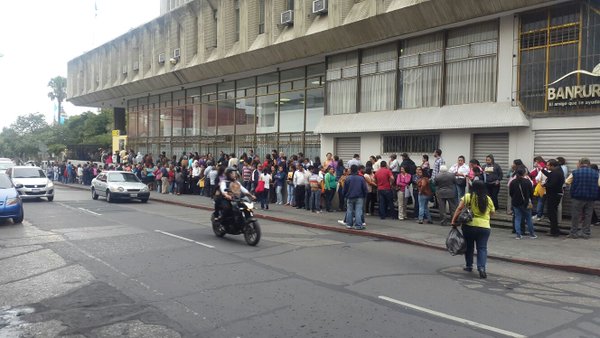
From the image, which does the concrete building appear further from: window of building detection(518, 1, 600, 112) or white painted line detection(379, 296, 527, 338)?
white painted line detection(379, 296, 527, 338)

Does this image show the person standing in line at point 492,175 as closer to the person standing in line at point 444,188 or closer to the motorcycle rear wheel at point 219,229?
the person standing in line at point 444,188

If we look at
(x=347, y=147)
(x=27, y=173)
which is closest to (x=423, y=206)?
(x=347, y=147)

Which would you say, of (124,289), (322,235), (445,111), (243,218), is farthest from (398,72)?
(124,289)

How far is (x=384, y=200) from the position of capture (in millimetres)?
14977

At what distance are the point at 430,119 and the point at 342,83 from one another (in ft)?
15.4

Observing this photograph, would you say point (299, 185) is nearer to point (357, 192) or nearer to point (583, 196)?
point (357, 192)

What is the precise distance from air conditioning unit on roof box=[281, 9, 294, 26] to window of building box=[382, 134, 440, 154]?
657 cm

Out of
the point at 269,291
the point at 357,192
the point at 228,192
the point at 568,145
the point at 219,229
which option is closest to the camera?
the point at 269,291

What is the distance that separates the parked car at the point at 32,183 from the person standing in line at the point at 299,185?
35.7ft

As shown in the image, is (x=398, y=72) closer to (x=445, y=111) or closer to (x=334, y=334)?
(x=445, y=111)

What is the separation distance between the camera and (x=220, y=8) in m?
A: 24.2

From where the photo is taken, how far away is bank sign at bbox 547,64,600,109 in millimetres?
12242

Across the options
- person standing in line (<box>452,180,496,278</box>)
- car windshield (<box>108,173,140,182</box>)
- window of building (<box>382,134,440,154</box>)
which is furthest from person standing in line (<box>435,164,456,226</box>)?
car windshield (<box>108,173,140,182</box>)

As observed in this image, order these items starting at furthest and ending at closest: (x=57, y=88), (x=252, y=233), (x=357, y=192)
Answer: (x=57, y=88), (x=357, y=192), (x=252, y=233)
